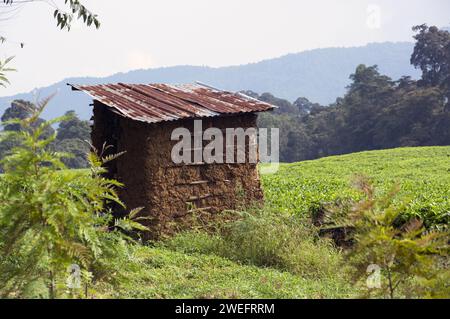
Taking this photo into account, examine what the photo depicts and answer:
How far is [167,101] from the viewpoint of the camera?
38.8ft

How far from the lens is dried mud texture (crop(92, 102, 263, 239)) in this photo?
10.8 metres

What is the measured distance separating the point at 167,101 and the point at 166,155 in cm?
132

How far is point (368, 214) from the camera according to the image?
5.86 metres

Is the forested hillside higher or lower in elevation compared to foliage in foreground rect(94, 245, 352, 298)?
higher

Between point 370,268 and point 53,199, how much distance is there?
117 inches

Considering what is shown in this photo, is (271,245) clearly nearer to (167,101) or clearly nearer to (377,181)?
(167,101)

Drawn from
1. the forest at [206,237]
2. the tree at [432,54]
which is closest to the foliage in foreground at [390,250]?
the forest at [206,237]

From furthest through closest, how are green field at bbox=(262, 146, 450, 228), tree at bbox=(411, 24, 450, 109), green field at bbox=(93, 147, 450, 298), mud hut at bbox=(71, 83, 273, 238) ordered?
tree at bbox=(411, 24, 450, 109) < green field at bbox=(262, 146, 450, 228) < mud hut at bbox=(71, 83, 273, 238) < green field at bbox=(93, 147, 450, 298)

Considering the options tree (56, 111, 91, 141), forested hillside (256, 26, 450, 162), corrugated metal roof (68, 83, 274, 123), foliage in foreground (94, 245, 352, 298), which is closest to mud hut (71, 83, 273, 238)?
corrugated metal roof (68, 83, 274, 123)

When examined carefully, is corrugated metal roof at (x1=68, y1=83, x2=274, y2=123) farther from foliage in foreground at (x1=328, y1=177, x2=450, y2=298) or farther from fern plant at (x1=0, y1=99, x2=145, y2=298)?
foliage in foreground at (x1=328, y1=177, x2=450, y2=298)

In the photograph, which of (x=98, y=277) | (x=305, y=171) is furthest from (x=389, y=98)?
(x=98, y=277)

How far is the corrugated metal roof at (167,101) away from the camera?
35.9 feet

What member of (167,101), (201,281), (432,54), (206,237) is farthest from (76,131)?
(201,281)
